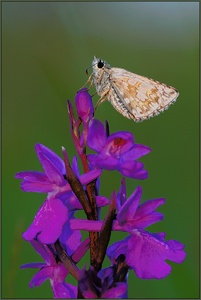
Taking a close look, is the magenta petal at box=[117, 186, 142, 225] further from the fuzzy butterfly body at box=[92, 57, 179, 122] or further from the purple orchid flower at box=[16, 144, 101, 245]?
the fuzzy butterfly body at box=[92, 57, 179, 122]

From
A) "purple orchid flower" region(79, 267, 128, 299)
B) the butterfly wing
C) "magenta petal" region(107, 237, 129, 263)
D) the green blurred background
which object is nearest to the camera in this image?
"purple orchid flower" region(79, 267, 128, 299)

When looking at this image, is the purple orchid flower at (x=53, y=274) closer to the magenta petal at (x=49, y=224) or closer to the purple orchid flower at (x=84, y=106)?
the magenta petal at (x=49, y=224)

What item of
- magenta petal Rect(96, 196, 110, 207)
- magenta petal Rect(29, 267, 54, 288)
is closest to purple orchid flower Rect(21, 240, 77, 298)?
magenta petal Rect(29, 267, 54, 288)

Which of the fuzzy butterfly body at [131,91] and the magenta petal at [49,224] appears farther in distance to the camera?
the fuzzy butterfly body at [131,91]

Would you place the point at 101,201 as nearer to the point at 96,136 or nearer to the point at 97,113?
the point at 96,136

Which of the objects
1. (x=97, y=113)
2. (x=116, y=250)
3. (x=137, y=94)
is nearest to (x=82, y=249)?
(x=116, y=250)

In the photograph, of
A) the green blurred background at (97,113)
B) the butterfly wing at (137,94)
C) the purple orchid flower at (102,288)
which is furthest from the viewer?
the green blurred background at (97,113)

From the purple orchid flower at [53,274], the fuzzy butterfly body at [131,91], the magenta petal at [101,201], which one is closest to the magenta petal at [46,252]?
the purple orchid flower at [53,274]
